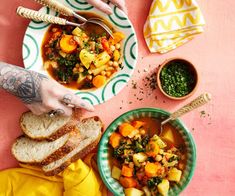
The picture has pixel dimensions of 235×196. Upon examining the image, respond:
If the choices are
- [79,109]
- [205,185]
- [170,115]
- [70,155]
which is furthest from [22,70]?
[205,185]

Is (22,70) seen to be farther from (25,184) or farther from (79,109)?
(25,184)

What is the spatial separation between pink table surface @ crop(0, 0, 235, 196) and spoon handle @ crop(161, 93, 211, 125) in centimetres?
18

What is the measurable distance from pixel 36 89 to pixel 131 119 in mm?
494

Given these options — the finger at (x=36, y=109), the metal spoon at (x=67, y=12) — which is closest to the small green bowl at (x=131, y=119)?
the finger at (x=36, y=109)

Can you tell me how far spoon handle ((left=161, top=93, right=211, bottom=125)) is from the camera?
198cm

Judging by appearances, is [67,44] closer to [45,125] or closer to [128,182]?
[45,125]

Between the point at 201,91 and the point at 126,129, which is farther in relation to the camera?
the point at 201,91

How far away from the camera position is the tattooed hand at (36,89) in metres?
2.14

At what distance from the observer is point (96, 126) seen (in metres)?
2.27

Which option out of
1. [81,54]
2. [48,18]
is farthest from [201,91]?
[48,18]

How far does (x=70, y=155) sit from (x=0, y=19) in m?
0.80

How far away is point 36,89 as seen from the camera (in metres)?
2.14

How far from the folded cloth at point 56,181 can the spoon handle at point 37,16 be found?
701 mm

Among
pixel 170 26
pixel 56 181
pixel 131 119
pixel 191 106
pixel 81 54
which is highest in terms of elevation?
pixel 170 26
